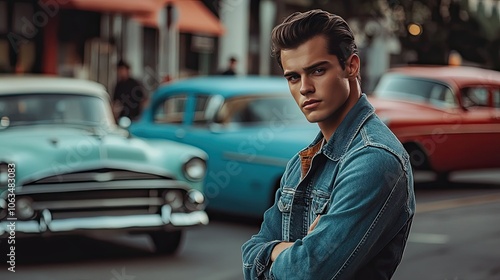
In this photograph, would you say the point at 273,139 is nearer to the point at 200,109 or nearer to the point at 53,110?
the point at 200,109

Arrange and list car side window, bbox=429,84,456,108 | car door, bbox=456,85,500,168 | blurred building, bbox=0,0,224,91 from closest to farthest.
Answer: car door, bbox=456,85,500,168 → car side window, bbox=429,84,456,108 → blurred building, bbox=0,0,224,91

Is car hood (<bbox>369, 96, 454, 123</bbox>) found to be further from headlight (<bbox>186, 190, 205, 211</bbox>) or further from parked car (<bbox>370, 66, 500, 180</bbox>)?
headlight (<bbox>186, 190, 205, 211</bbox>)

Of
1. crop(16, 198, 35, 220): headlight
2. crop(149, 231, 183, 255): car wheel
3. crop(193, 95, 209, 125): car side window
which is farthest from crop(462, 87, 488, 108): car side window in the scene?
crop(16, 198, 35, 220): headlight

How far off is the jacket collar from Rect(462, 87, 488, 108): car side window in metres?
12.0

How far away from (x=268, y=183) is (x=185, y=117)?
5.11 ft

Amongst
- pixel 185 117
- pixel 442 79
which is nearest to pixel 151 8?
pixel 442 79

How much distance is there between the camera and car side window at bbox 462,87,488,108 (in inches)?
544

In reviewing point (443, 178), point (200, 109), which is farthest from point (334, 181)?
point (443, 178)

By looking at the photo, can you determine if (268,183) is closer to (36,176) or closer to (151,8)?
(36,176)

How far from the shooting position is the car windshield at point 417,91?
13719mm

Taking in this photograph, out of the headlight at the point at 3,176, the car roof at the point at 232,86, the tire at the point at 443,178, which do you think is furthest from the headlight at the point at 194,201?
the tire at the point at 443,178

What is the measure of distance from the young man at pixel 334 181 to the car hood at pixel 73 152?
544 centimetres

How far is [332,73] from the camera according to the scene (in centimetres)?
201

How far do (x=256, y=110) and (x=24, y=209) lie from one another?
3261 mm
